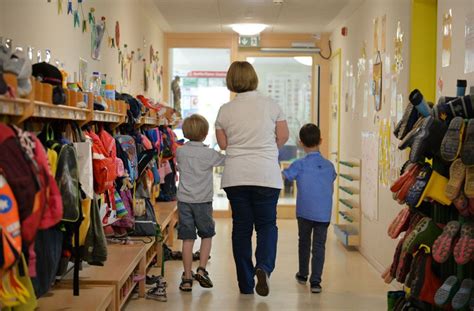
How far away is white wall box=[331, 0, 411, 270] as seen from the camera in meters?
5.62

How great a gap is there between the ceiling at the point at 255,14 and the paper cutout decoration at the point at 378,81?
3.97 feet

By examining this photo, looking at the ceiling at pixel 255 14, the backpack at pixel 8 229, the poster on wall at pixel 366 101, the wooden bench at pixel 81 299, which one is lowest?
the wooden bench at pixel 81 299

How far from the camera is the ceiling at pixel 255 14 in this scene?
25.2ft

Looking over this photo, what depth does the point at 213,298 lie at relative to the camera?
5.05 metres

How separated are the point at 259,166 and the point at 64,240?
65.5 inches

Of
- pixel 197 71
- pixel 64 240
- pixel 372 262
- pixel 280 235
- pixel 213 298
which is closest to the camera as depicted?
pixel 64 240

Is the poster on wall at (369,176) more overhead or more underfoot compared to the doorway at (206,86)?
more underfoot

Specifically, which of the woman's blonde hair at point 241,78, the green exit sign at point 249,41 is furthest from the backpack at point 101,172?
the green exit sign at point 249,41

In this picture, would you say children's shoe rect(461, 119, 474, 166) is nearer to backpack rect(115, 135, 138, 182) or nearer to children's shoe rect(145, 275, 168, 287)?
backpack rect(115, 135, 138, 182)

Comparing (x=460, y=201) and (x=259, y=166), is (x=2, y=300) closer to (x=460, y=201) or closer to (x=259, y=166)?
(x=460, y=201)

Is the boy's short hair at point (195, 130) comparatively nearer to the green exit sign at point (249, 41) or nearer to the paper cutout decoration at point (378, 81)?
the paper cutout decoration at point (378, 81)

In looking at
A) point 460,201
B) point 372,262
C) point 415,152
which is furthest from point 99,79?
point 372,262

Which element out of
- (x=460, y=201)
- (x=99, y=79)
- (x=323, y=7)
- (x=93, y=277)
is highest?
(x=323, y=7)

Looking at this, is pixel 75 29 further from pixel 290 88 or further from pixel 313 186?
pixel 290 88
